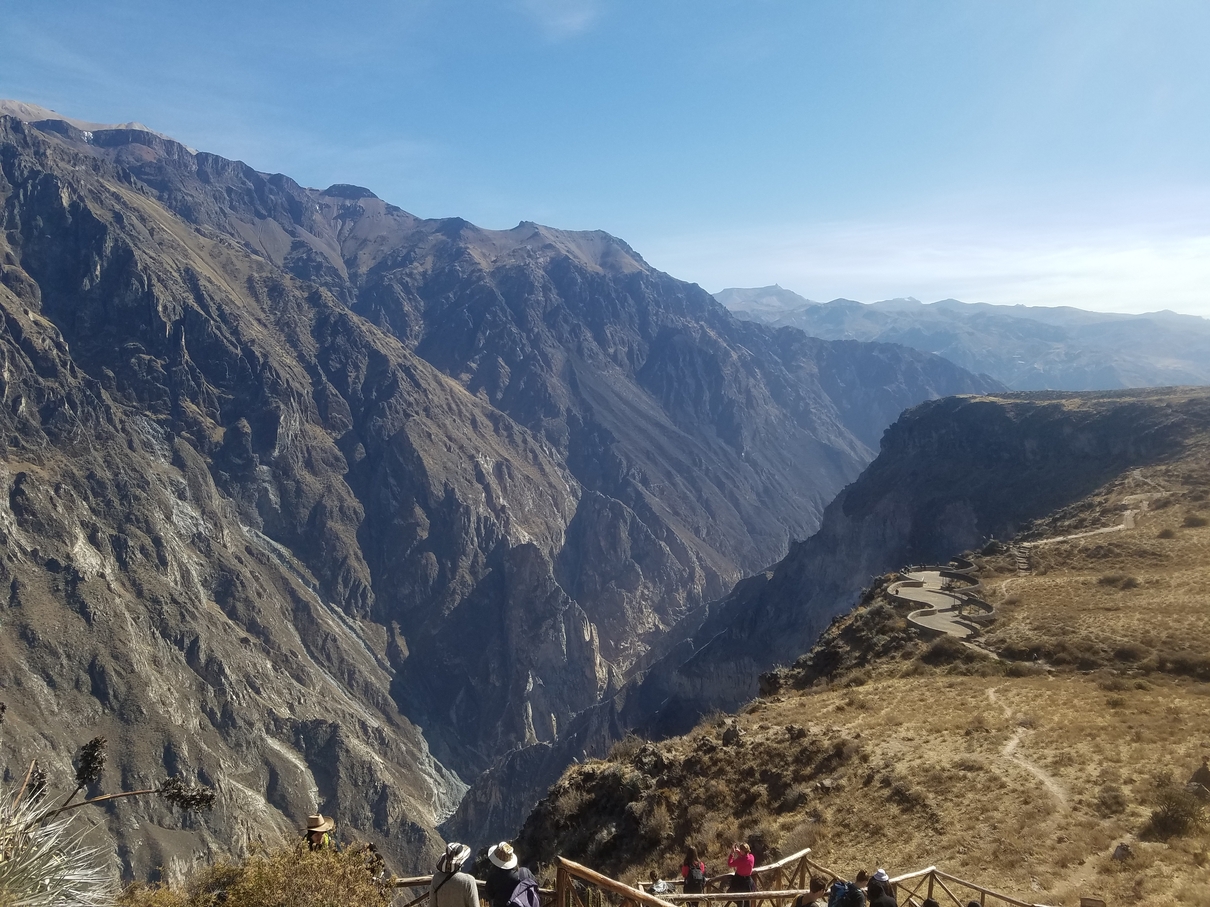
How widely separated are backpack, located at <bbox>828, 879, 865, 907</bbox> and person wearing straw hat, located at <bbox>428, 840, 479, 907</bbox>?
453cm

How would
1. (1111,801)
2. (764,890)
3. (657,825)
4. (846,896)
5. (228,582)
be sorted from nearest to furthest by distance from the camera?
1. (846,896)
2. (764,890)
3. (1111,801)
4. (657,825)
5. (228,582)

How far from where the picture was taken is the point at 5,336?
146250mm

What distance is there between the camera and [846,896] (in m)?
9.08

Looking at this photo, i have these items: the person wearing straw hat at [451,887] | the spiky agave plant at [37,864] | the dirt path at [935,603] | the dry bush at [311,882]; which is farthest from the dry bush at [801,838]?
the dirt path at [935,603]

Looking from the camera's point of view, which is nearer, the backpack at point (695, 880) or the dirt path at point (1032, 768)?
the backpack at point (695, 880)

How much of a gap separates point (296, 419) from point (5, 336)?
5949 cm

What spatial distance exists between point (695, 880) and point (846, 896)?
4715 mm

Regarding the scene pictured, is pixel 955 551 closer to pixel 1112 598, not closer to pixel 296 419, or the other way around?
pixel 1112 598

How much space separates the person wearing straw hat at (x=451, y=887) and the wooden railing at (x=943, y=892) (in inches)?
301

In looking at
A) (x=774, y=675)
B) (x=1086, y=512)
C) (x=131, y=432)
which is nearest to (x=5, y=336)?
(x=131, y=432)

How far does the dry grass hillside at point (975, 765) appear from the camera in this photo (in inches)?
550

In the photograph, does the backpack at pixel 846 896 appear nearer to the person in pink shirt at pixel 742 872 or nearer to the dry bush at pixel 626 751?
the person in pink shirt at pixel 742 872

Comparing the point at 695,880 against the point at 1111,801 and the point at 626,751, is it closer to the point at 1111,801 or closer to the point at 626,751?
the point at 1111,801

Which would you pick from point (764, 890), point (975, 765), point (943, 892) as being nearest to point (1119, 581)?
point (975, 765)
